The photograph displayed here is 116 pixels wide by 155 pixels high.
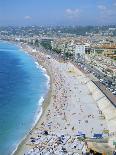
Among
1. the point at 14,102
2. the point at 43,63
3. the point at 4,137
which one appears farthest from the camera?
the point at 43,63

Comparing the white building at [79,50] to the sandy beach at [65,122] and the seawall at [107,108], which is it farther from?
the seawall at [107,108]

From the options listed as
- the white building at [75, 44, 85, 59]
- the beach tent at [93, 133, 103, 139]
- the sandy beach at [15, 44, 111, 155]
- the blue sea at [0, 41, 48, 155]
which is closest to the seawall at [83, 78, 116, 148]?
the sandy beach at [15, 44, 111, 155]

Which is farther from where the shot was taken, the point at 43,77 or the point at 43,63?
the point at 43,63

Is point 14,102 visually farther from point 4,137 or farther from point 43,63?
point 43,63

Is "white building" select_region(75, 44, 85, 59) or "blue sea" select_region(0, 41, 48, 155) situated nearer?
"blue sea" select_region(0, 41, 48, 155)

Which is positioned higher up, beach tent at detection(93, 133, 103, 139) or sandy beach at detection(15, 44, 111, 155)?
beach tent at detection(93, 133, 103, 139)

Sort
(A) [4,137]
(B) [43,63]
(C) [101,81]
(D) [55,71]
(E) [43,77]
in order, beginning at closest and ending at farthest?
(A) [4,137], (C) [101,81], (E) [43,77], (D) [55,71], (B) [43,63]

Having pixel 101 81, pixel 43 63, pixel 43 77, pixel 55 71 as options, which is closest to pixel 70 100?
pixel 101 81

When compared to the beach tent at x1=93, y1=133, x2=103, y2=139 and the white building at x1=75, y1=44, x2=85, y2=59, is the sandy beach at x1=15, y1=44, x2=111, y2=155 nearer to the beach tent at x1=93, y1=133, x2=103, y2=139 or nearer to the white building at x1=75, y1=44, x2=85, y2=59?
the beach tent at x1=93, y1=133, x2=103, y2=139
